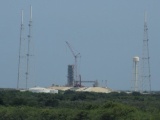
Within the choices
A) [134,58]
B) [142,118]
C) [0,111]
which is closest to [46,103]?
[0,111]

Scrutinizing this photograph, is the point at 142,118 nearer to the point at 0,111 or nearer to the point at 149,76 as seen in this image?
the point at 0,111

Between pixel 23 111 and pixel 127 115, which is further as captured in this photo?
pixel 23 111

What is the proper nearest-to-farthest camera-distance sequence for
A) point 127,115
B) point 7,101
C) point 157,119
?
point 157,119
point 127,115
point 7,101

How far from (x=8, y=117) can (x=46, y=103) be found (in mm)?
31578

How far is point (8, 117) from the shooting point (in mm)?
63312

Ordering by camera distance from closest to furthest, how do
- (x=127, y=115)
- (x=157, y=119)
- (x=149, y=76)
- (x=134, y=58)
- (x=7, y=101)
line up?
1. (x=157, y=119)
2. (x=127, y=115)
3. (x=7, y=101)
4. (x=149, y=76)
5. (x=134, y=58)

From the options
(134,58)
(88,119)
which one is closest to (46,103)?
(88,119)

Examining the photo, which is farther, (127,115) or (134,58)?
(134,58)

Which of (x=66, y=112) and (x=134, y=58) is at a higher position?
(x=134, y=58)

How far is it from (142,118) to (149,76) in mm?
86719

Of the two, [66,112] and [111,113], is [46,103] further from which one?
[111,113]

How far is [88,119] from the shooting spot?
2302 inches

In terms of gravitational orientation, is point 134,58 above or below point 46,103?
above

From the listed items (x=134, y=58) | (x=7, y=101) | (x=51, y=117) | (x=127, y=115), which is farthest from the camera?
(x=134, y=58)
